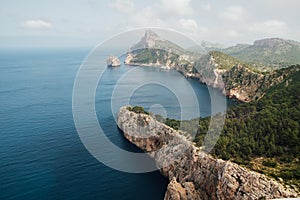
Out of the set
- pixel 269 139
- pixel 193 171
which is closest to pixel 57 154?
pixel 193 171

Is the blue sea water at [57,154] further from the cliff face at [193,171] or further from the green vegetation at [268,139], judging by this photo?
the green vegetation at [268,139]

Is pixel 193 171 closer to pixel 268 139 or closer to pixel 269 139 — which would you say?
pixel 268 139

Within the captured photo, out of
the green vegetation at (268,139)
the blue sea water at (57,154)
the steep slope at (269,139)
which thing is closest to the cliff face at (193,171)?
the green vegetation at (268,139)

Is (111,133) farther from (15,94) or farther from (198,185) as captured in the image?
(15,94)

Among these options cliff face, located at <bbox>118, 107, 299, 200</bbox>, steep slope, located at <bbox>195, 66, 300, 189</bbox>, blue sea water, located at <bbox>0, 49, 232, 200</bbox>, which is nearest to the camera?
cliff face, located at <bbox>118, 107, 299, 200</bbox>

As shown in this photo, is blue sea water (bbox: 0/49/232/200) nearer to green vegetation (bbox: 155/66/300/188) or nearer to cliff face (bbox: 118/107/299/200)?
cliff face (bbox: 118/107/299/200)

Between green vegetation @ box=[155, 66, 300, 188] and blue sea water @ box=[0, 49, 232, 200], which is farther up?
green vegetation @ box=[155, 66, 300, 188]

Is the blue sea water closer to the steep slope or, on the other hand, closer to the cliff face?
the cliff face

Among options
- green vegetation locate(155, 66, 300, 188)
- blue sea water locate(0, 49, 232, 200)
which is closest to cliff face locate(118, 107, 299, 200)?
green vegetation locate(155, 66, 300, 188)

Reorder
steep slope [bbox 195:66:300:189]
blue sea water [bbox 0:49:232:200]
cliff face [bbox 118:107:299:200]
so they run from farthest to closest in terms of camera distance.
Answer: blue sea water [bbox 0:49:232:200]
steep slope [bbox 195:66:300:189]
cliff face [bbox 118:107:299:200]

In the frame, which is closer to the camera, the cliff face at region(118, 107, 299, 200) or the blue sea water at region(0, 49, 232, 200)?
the cliff face at region(118, 107, 299, 200)
